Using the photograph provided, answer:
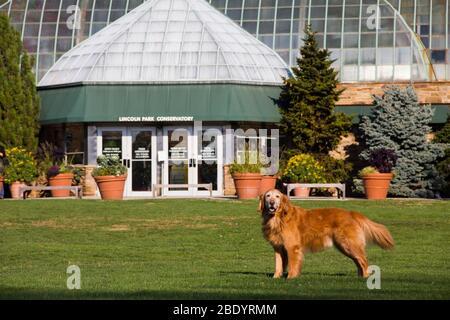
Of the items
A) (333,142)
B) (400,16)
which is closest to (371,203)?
(333,142)

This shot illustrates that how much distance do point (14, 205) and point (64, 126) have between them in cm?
795

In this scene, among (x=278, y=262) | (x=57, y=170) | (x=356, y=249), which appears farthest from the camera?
(x=57, y=170)

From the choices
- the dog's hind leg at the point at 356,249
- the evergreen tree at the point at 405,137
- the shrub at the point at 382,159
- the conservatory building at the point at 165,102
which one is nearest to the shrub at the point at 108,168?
the conservatory building at the point at 165,102

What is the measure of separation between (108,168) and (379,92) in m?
9.97

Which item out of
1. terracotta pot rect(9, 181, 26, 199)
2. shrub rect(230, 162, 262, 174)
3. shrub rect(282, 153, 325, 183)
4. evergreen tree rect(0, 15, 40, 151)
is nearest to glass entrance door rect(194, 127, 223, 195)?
shrub rect(282, 153, 325, 183)

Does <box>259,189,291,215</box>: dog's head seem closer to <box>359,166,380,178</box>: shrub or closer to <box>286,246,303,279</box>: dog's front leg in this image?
<box>286,246,303,279</box>: dog's front leg

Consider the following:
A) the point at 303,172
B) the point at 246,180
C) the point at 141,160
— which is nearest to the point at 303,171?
the point at 303,172

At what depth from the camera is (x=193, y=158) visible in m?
36.8

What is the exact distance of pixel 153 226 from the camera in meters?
24.3

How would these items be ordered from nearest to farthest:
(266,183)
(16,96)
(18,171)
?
1. (266,183)
2. (18,171)
3. (16,96)

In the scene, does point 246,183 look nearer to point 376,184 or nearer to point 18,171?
point 376,184

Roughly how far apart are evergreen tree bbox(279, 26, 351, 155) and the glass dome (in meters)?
1.55

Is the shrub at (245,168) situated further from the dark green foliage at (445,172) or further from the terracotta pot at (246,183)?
the dark green foliage at (445,172)
